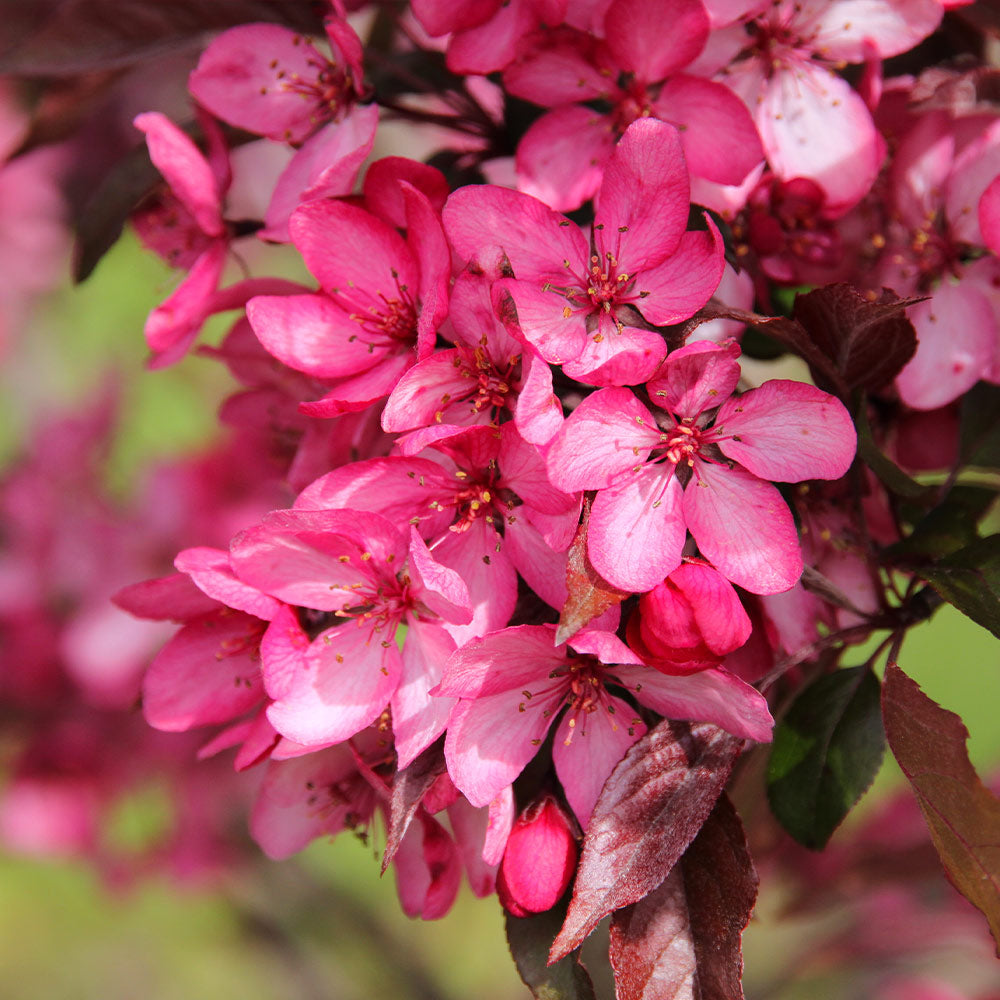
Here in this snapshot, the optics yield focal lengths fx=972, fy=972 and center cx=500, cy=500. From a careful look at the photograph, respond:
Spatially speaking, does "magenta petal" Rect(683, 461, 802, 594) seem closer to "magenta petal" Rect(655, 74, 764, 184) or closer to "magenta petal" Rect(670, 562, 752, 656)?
"magenta petal" Rect(670, 562, 752, 656)

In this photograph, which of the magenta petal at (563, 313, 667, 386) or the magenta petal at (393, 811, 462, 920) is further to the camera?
the magenta petal at (393, 811, 462, 920)

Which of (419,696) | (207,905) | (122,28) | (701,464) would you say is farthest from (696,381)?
(207,905)

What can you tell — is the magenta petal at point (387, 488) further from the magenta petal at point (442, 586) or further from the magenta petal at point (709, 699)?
the magenta petal at point (709, 699)

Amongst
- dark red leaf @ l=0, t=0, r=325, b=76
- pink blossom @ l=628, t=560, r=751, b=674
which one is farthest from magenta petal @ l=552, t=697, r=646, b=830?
dark red leaf @ l=0, t=0, r=325, b=76

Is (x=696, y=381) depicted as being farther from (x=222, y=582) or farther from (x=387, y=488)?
(x=222, y=582)

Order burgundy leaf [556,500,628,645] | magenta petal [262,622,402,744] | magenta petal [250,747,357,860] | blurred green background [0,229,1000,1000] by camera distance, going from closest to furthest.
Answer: burgundy leaf [556,500,628,645] < magenta petal [262,622,402,744] < magenta petal [250,747,357,860] < blurred green background [0,229,1000,1000]

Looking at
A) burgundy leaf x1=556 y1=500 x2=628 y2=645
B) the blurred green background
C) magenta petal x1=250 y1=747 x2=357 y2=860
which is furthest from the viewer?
the blurred green background

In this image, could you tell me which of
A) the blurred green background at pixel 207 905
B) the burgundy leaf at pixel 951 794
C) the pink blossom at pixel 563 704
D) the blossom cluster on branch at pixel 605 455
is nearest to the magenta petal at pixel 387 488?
the blossom cluster on branch at pixel 605 455
